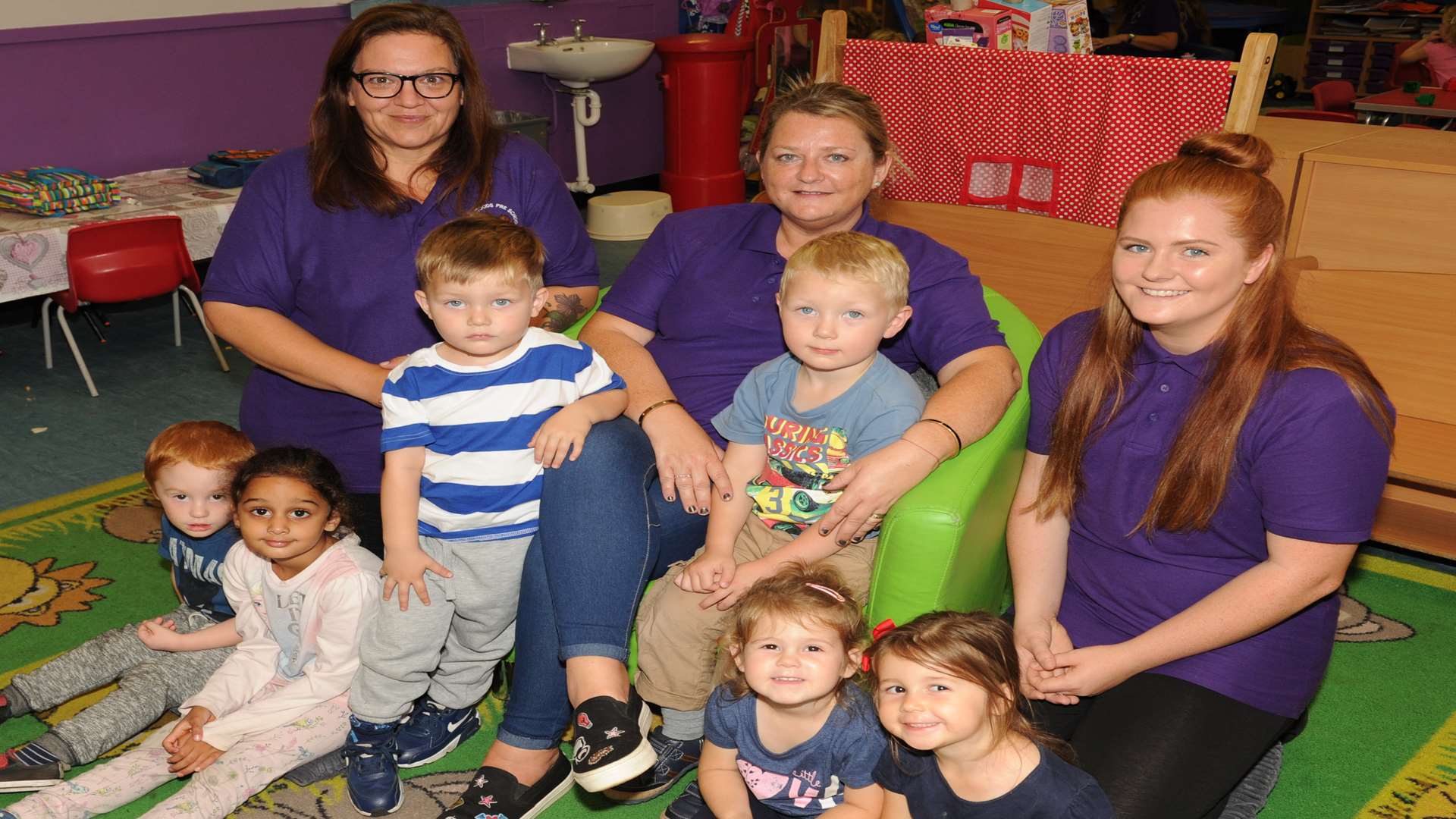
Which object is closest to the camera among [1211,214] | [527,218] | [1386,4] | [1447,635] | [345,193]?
[1211,214]

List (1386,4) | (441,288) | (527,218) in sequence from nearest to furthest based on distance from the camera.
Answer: (441,288), (527,218), (1386,4)

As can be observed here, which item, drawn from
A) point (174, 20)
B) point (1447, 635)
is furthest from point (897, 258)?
point (174, 20)

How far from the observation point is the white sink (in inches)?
244

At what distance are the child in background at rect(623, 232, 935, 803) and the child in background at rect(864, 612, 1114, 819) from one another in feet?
0.89

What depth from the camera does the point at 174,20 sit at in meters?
5.09

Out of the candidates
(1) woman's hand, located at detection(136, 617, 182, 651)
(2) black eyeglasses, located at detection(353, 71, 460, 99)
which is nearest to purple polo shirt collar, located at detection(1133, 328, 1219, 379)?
(2) black eyeglasses, located at detection(353, 71, 460, 99)

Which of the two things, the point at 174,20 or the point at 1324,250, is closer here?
the point at 1324,250

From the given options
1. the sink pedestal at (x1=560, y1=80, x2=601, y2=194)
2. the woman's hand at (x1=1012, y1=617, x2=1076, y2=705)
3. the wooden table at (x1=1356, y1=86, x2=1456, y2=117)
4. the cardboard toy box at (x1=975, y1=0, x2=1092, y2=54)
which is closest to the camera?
the woman's hand at (x1=1012, y1=617, x2=1076, y2=705)

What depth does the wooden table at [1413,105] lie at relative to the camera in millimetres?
5910

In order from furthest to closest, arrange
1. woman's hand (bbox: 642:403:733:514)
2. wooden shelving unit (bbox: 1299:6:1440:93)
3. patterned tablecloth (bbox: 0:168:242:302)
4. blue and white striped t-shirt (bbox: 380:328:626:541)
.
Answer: wooden shelving unit (bbox: 1299:6:1440:93) → patterned tablecloth (bbox: 0:168:242:302) → woman's hand (bbox: 642:403:733:514) → blue and white striped t-shirt (bbox: 380:328:626:541)

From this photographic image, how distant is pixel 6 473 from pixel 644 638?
8.41ft

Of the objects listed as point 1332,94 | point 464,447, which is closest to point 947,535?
point 464,447

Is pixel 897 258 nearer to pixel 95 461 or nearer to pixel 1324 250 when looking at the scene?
pixel 1324 250

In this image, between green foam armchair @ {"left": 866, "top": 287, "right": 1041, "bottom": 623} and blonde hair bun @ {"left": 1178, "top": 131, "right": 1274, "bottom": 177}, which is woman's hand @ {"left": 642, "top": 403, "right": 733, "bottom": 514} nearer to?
green foam armchair @ {"left": 866, "top": 287, "right": 1041, "bottom": 623}
